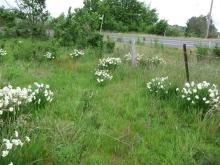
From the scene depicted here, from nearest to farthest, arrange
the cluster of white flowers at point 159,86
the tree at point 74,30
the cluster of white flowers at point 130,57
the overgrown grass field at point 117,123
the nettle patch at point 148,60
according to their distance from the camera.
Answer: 1. the overgrown grass field at point 117,123
2. the cluster of white flowers at point 159,86
3. the nettle patch at point 148,60
4. the cluster of white flowers at point 130,57
5. the tree at point 74,30

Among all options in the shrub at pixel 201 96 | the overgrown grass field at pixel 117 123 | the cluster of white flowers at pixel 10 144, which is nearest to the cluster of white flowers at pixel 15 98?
the overgrown grass field at pixel 117 123

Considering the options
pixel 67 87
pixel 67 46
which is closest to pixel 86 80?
pixel 67 87

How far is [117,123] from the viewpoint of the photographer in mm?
6379

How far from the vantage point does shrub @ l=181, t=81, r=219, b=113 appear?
679cm

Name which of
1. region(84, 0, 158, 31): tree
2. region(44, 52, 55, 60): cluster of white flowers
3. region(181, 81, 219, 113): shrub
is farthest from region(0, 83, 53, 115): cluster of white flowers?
region(84, 0, 158, 31): tree

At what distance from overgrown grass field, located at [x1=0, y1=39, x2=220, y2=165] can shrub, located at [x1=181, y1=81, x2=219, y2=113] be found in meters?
0.19

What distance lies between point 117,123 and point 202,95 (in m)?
1.67

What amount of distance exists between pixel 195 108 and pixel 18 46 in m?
9.28

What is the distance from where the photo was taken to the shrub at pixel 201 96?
6785 mm

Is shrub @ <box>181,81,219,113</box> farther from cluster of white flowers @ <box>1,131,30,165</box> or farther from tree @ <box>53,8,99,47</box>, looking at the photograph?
tree @ <box>53,8,99,47</box>

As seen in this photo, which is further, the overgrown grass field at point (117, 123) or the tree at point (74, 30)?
the tree at point (74, 30)

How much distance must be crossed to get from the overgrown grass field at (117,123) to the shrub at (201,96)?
0.63 feet

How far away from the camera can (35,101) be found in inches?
257

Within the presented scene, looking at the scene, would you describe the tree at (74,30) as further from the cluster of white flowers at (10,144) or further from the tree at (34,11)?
the cluster of white flowers at (10,144)
